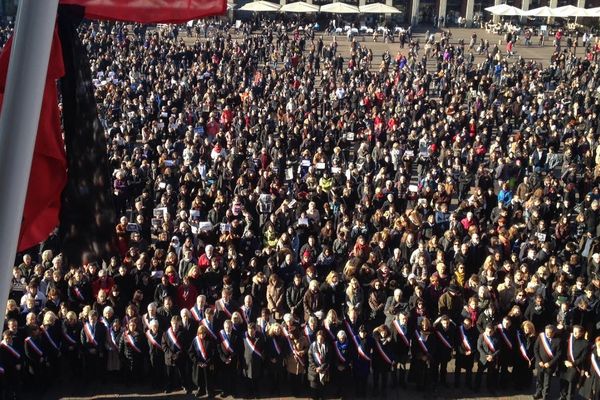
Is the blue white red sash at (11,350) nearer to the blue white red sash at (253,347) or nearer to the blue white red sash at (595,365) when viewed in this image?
the blue white red sash at (253,347)

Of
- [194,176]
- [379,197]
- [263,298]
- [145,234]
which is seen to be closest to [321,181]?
[379,197]

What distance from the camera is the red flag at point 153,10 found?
3.82 metres

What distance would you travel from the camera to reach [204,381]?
1045cm

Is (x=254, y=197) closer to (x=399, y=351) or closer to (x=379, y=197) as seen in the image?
(x=379, y=197)

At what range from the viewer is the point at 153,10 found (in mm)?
4129

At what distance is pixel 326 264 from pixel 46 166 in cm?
923

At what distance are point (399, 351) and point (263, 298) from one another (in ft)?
7.95

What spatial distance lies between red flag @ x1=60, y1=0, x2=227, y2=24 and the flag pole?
1.17 m

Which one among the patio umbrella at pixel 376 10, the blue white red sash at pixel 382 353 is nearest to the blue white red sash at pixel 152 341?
the blue white red sash at pixel 382 353

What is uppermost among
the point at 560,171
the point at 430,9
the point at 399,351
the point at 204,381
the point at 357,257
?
the point at 430,9

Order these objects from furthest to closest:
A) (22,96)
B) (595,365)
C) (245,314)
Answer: (245,314) < (595,365) < (22,96)

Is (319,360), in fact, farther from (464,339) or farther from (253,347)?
(464,339)

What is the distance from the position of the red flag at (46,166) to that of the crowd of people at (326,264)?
0.34 m

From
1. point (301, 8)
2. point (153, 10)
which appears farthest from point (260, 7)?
point (153, 10)
